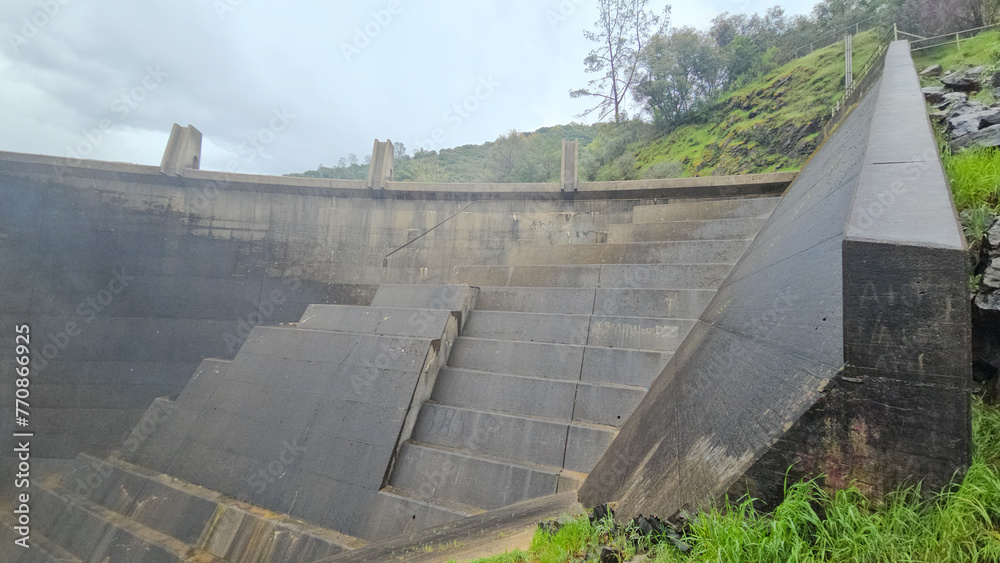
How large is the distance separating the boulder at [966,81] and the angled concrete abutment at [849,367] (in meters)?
4.64

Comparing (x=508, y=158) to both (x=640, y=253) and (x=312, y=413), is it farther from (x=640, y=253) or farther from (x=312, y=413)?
(x=312, y=413)

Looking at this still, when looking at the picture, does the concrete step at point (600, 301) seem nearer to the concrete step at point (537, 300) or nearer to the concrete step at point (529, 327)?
the concrete step at point (537, 300)

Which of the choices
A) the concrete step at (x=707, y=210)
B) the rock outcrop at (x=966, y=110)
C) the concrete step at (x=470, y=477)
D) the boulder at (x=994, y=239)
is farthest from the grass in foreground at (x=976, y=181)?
the concrete step at (x=470, y=477)

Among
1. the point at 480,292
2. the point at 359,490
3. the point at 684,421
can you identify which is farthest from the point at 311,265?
the point at 684,421

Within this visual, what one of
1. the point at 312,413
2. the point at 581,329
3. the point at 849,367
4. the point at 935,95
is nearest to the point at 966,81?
the point at 935,95

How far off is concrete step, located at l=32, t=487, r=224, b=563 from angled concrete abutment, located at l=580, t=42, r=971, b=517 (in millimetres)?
4328

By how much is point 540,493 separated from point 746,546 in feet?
7.06

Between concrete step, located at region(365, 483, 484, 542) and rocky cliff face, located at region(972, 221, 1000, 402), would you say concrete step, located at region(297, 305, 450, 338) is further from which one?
rocky cliff face, located at region(972, 221, 1000, 402)

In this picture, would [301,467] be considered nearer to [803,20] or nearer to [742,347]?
[742,347]

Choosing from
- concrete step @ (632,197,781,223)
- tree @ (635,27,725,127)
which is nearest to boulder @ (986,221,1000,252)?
concrete step @ (632,197,781,223)

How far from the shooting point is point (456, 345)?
16.4 ft

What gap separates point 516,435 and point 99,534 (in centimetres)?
461

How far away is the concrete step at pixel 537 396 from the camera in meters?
3.91

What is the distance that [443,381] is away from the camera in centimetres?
459
